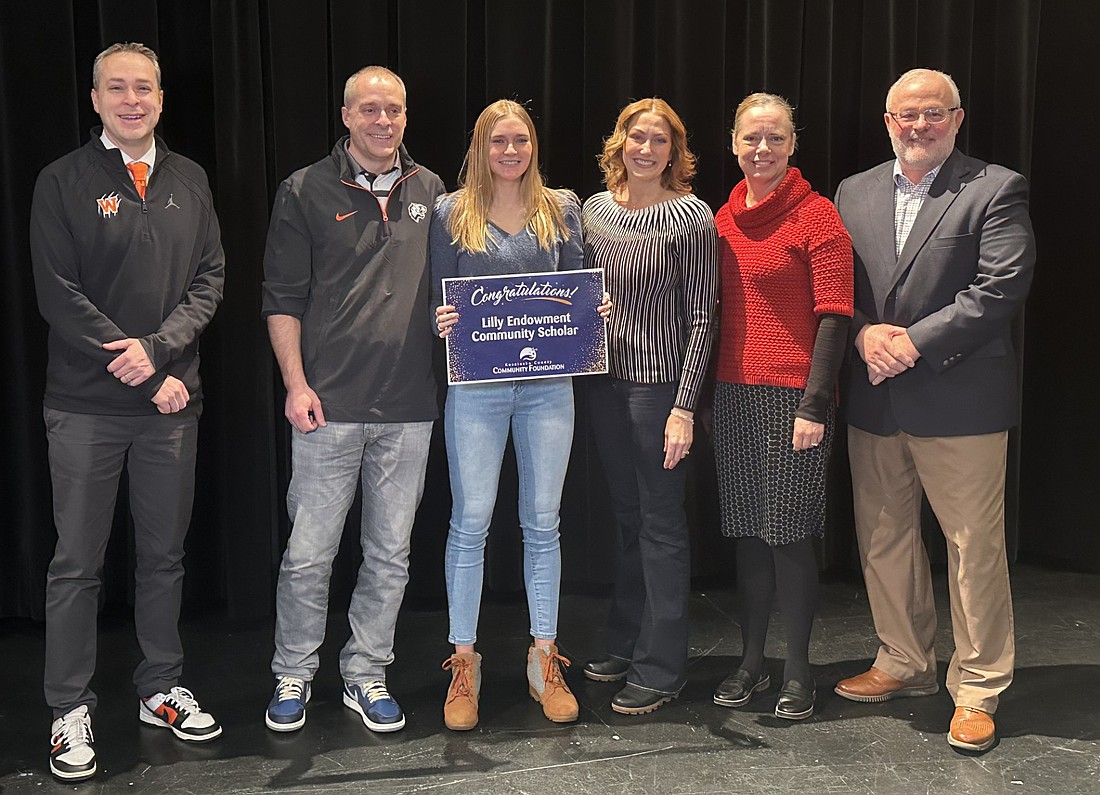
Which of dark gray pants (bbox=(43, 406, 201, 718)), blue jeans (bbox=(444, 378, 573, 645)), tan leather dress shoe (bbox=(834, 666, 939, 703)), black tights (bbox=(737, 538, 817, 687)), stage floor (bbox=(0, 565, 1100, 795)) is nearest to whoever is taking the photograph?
stage floor (bbox=(0, 565, 1100, 795))

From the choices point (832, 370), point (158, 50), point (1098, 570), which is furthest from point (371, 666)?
point (1098, 570)

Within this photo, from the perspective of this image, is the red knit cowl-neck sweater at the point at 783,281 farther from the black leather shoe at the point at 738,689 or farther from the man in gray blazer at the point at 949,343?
the black leather shoe at the point at 738,689

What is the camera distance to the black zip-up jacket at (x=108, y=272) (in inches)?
107

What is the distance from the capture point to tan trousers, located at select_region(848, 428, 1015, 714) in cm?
289

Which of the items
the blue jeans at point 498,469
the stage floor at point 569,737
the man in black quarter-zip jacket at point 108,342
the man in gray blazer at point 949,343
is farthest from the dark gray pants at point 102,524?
the man in gray blazer at point 949,343

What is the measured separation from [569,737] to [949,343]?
1.37m

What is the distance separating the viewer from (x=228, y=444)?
148 inches

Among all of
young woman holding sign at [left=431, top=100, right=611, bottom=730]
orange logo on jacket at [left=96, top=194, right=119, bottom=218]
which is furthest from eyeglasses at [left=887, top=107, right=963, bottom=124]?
orange logo on jacket at [left=96, top=194, right=119, bottom=218]

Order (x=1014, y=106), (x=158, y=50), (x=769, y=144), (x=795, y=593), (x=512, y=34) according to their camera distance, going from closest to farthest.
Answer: (x=769, y=144) → (x=795, y=593) → (x=158, y=50) → (x=512, y=34) → (x=1014, y=106)

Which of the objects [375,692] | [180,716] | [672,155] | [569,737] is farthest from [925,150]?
[180,716]

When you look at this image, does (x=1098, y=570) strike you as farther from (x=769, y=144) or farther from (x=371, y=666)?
(x=371, y=666)

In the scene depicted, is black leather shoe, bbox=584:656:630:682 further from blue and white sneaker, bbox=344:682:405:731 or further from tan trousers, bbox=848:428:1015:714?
tan trousers, bbox=848:428:1015:714

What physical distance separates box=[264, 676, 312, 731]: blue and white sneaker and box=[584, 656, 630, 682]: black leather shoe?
81cm

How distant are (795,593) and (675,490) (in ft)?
1.37
